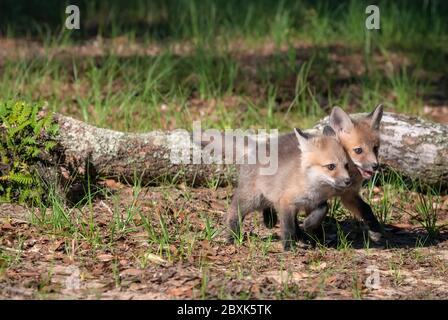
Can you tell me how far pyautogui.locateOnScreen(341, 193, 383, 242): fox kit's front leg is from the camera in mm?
6395

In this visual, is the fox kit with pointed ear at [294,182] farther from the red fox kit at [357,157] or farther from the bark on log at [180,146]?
the bark on log at [180,146]

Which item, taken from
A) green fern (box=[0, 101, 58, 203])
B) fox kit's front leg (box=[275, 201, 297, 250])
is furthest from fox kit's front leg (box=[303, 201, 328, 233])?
green fern (box=[0, 101, 58, 203])

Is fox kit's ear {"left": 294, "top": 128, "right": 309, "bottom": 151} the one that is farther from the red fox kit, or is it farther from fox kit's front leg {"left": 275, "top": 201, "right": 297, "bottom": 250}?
fox kit's front leg {"left": 275, "top": 201, "right": 297, "bottom": 250}

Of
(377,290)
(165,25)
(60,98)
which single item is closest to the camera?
(377,290)

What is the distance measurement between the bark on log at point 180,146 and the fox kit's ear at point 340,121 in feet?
3.80

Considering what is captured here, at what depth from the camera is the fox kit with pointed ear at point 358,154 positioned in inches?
243

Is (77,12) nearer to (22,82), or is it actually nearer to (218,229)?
(22,82)

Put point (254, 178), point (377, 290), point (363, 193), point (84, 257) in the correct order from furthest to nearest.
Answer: point (363, 193) → point (254, 178) → point (84, 257) → point (377, 290)

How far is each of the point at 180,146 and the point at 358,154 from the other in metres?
1.84

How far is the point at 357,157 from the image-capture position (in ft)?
20.5

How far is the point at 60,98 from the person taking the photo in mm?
9219

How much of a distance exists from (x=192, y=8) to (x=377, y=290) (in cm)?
665

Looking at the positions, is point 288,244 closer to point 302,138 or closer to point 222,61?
point 302,138
